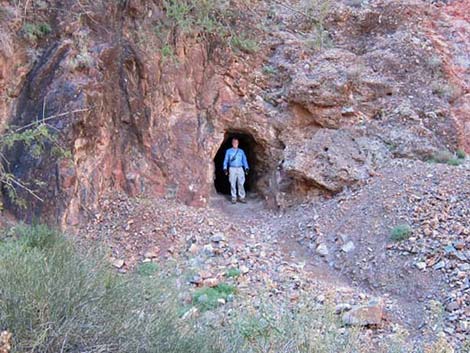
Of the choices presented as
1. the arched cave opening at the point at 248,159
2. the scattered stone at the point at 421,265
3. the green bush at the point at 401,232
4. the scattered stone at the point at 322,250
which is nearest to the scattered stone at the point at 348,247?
the scattered stone at the point at 322,250

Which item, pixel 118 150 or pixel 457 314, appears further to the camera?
pixel 118 150

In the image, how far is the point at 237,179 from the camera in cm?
1020

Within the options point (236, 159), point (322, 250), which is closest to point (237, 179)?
point (236, 159)

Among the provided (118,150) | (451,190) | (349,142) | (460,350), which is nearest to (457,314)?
(460,350)

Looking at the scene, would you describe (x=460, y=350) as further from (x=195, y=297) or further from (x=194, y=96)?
(x=194, y=96)

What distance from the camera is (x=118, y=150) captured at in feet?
29.1

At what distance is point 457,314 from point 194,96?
5.87 meters

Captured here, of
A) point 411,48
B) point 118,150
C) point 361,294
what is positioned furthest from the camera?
point 411,48

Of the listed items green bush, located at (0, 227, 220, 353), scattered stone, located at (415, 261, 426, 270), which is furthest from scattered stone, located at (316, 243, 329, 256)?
green bush, located at (0, 227, 220, 353)

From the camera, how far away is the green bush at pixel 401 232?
6996 millimetres

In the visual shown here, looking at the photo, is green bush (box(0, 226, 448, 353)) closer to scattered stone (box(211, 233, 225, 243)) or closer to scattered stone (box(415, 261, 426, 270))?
scattered stone (box(415, 261, 426, 270))

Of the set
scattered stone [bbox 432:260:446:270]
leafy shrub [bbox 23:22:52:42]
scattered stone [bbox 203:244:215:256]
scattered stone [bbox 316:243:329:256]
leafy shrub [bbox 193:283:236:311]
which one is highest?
leafy shrub [bbox 23:22:52:42]

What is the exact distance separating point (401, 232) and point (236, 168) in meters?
3.91

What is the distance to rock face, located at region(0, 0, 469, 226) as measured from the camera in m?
7.94
